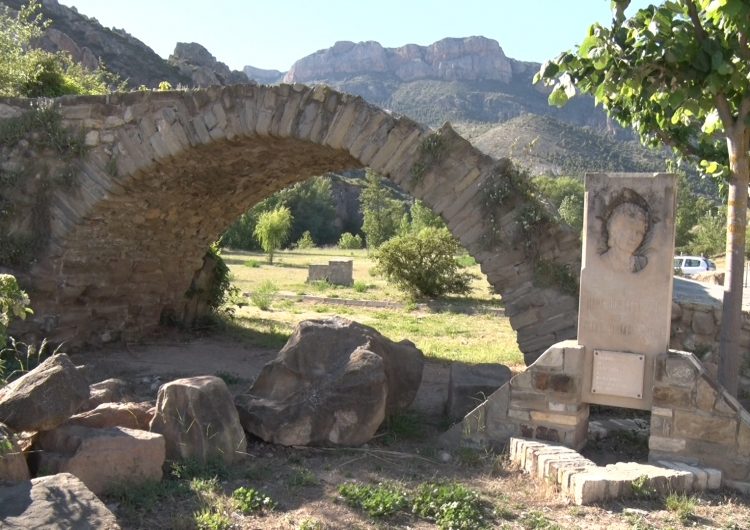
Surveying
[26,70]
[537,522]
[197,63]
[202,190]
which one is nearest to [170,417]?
[537,522]

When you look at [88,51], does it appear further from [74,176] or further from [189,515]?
[189,515]

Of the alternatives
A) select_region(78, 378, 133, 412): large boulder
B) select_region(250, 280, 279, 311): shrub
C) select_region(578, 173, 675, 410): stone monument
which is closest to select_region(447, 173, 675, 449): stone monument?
select_region(578, 173, 675, 410): stone monument

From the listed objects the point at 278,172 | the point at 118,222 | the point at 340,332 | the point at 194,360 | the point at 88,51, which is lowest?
the point at 194,360

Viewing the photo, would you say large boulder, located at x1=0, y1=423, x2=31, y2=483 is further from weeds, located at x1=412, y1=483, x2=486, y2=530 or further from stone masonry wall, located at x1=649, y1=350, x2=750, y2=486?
stone masonry wall, located at x1=649, y1=350, x2=750, y2=486

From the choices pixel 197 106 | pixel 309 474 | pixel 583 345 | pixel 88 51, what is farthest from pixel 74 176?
pixel 88 51

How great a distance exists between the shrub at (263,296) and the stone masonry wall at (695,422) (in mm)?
10529

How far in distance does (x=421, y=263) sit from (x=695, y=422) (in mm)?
12945

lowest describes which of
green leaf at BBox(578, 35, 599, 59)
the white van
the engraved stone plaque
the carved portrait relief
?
the engraved stone plaque

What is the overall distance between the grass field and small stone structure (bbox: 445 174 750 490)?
3.79 m

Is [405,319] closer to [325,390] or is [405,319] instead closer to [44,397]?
[325,390]

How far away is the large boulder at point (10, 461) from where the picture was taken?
3.64 meters

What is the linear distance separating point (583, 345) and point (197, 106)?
471 cm

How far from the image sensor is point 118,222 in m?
8.62

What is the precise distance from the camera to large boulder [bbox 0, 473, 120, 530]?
3.16 metres
